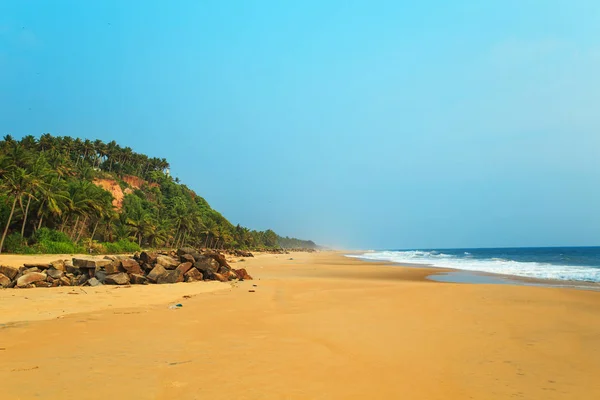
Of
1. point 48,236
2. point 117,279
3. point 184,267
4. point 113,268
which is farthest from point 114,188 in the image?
point 117,279

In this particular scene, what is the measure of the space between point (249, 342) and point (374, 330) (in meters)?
3.13

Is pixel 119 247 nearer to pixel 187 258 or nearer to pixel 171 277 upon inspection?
pixel 187 258

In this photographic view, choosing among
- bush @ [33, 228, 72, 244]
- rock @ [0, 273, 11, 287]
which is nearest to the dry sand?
rock @ [0, 273, 11, 287]

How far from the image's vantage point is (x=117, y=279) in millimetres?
17172

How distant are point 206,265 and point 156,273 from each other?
120 inches

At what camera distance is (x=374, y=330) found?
8.67 metres

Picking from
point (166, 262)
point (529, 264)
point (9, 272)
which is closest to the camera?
point (9, 272)

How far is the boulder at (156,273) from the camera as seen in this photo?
1797 centimetres

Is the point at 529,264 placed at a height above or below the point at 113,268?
above

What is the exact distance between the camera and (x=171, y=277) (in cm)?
1873

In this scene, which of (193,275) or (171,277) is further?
(193,275)

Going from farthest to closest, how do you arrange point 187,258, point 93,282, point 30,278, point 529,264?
1. point 529,264
2. point 187,258
3. point 93,282
4. point 30,278

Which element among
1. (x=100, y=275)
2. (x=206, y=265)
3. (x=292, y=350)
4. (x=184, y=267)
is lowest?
(x=292, y=350)

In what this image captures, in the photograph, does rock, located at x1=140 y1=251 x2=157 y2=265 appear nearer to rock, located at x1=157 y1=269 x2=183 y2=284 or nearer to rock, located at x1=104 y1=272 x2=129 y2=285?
rock, located at x1=157 y1=269 x2=183 y2=284
